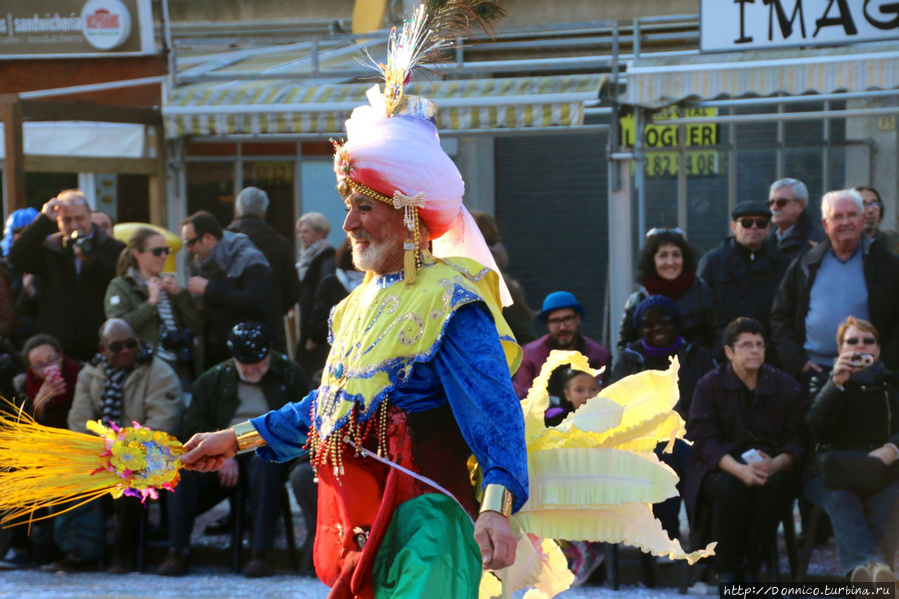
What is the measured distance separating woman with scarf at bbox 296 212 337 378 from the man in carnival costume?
14.4 feet

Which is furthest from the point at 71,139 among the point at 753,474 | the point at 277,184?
the point at 753,474

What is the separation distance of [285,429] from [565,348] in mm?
3421

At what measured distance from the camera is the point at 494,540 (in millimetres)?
2914

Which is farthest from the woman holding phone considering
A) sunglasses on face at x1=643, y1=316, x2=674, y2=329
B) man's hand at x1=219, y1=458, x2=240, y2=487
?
sunglasses on face at x1=643, y1=316, x2=674, y2=329

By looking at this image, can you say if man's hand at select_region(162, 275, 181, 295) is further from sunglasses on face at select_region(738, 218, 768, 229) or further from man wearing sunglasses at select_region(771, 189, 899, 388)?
man wearing sunglasses at select_region(771, 189, 899, 388)

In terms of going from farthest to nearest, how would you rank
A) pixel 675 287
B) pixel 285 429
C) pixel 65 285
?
pixel 65 285 < pixel 675 287 < pixel 285 429

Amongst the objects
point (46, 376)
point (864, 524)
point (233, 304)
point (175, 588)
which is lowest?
point (175, 588)

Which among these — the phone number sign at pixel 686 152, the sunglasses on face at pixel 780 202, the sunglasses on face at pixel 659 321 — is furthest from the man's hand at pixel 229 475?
the phone number sign at pixel 686 152

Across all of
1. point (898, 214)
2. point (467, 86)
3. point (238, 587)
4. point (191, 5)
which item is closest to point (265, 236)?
point (467, 86)

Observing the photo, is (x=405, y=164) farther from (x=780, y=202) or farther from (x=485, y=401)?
(x=780, y=202)

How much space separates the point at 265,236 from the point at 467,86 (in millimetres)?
1752

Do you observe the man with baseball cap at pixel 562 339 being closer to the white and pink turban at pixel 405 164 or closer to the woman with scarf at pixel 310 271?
the woman with scarf at pixel 310 271

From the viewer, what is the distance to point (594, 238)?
1273 cm

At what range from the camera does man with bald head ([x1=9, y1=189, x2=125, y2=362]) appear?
7742 millimetres
